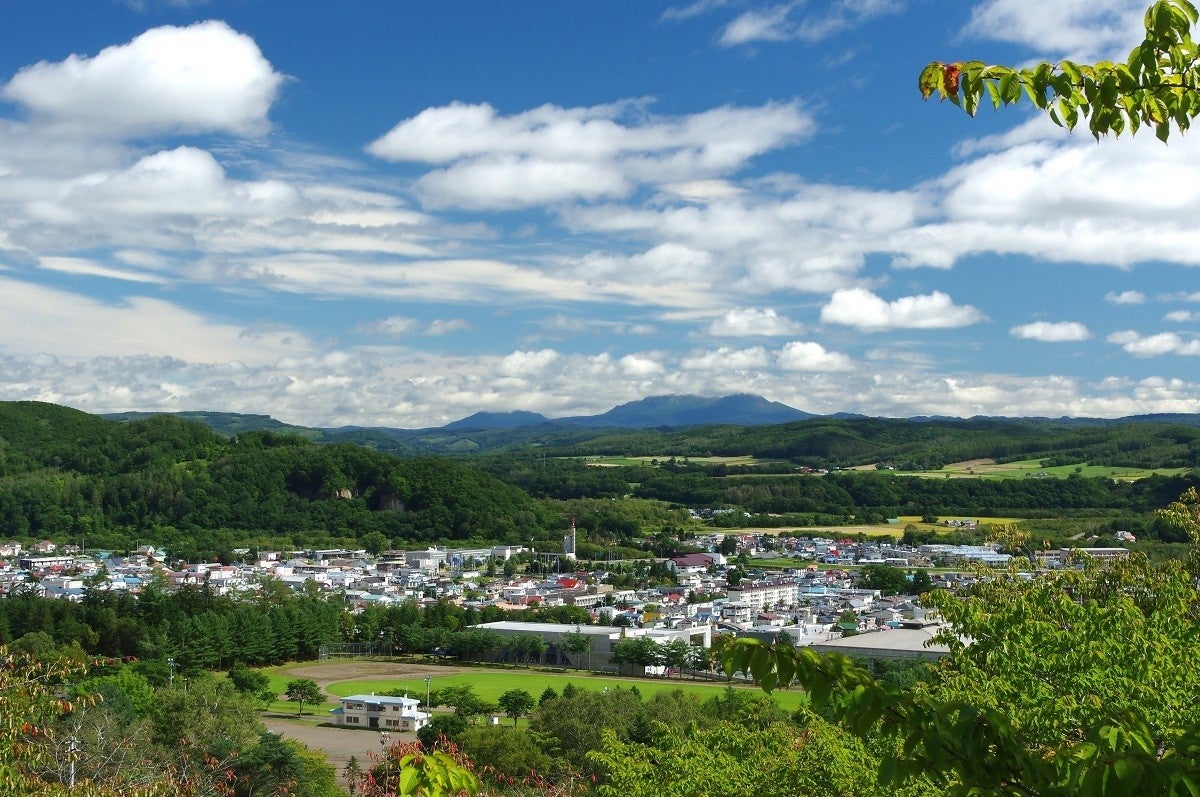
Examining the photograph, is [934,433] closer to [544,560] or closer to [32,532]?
[544,560]

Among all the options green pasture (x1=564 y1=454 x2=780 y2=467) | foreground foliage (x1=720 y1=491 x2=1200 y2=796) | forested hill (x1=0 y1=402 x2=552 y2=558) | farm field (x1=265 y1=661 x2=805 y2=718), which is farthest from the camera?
green pasture (x1=564 y1=454 x2=780 y2=467)

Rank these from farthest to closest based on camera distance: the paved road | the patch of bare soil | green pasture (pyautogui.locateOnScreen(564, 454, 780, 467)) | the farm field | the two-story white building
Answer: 1. green pasture (pyautogui.locateOnScreen(564, 454, 780, 467))
2. the patch of bare soil
3. the farm field
4. the two-story white building
5. the paved road

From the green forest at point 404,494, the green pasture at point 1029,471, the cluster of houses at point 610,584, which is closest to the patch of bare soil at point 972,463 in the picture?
the green pasture at point 1029,471

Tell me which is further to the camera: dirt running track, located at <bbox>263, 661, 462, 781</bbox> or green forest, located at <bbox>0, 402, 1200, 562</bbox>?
green forest, located at <bbox>0, 402, 1200, 562</bbox>

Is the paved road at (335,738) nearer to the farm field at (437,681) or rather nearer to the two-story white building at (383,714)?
the two-story white building at (383,714)

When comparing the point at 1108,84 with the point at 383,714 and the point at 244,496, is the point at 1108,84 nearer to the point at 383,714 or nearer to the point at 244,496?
the point at 383,714

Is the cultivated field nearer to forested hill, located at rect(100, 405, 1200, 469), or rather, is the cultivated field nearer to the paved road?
the paved road

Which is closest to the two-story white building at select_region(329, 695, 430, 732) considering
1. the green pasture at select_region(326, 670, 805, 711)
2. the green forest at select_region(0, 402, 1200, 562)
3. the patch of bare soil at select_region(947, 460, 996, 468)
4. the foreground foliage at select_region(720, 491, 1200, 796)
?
the green pasture at select_region(326, 670, 805, 711)
